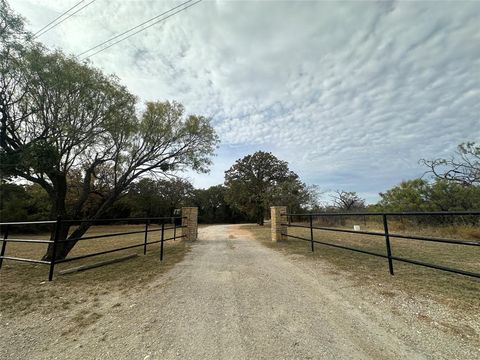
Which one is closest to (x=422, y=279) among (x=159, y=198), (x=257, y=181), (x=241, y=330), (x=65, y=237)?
(x=241, y=330)

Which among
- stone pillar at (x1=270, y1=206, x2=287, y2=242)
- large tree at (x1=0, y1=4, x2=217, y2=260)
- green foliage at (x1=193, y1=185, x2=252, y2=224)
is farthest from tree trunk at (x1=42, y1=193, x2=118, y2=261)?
green foliage at (x1=193, y1=185, x2=252, y2=224)

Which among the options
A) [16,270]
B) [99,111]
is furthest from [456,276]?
[99,111]

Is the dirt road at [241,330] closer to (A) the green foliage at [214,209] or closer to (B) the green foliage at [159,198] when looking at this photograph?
(B) the green foliage at [159,198]

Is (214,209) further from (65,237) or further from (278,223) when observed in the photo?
(65,237)

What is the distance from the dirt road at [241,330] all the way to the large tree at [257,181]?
2071cm

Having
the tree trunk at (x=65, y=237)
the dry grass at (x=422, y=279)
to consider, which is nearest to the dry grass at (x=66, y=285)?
the tree trunk at (x=65, y=237)

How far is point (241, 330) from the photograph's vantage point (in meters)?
2.38

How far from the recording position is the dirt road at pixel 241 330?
6.61 feet

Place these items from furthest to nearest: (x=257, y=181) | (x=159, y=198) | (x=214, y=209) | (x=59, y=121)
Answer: (x=214, y=209), (x=159, y=198), (x=257, y=181), (x=59, y=121)

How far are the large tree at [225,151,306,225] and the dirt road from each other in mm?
20712

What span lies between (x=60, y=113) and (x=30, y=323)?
636 cm

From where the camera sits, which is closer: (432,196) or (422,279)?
(422,279)

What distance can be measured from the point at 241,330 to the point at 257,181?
2460 centimetres

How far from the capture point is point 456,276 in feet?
13.1
